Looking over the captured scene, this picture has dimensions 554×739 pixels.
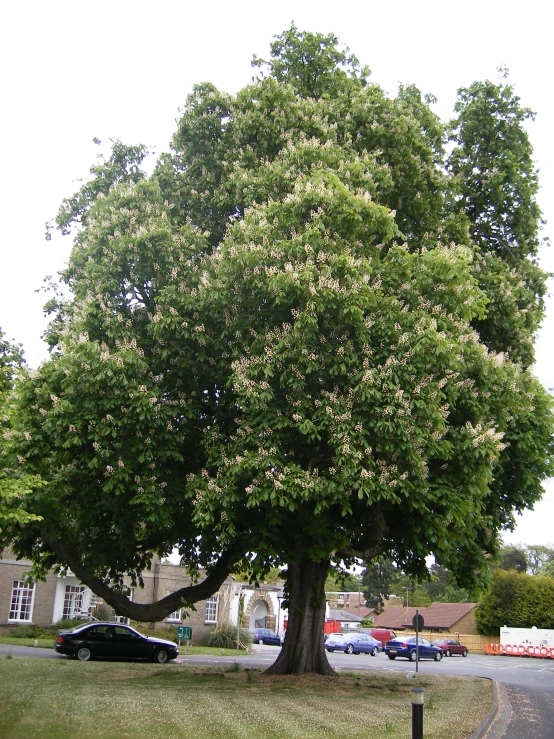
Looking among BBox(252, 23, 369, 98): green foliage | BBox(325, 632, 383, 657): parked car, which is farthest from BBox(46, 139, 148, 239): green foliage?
BBox(325, 632, 383, 657): parked car

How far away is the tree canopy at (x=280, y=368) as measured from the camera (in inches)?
505

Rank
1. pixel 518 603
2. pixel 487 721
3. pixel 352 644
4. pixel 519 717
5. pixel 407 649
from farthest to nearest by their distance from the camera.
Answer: pixel 518 603, pixel 352 644, pixel 407 649, pixel 519 717, pixel 487 721

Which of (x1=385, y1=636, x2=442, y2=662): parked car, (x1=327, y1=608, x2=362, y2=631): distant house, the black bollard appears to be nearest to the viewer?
the black bollard

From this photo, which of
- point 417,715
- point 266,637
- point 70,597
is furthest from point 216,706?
point 266,637

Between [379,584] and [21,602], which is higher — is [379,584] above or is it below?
above

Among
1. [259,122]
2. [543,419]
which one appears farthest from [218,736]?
[259,122]

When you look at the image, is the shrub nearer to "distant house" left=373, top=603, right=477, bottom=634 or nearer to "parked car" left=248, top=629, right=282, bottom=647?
"parked car" left=248, top=629, right=282, bottom=647

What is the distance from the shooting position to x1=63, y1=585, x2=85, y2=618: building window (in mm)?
35781

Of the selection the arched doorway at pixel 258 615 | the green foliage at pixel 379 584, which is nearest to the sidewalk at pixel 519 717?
the arched doorway at pixel 258 615

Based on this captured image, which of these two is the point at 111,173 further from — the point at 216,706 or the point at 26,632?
the point at 26,632

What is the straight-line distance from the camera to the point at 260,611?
184 feet

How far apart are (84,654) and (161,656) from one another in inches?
110

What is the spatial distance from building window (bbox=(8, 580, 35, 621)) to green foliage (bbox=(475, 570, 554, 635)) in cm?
3293

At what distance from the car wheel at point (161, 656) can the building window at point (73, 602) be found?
1175 centimetres
